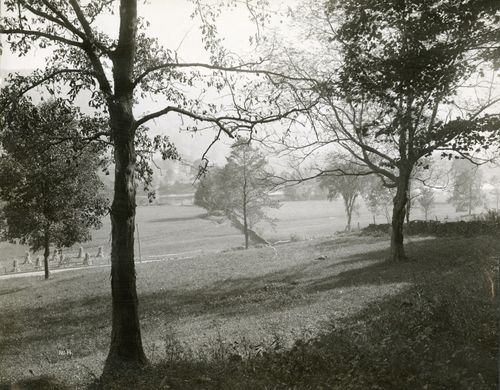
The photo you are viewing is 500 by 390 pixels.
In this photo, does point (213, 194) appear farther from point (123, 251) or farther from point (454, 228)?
point (123, 251)

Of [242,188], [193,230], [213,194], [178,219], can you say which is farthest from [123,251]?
[178,219]

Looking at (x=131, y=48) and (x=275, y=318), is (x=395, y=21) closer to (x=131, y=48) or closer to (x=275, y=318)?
(x=131, y=48)

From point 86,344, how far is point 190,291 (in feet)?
26.5

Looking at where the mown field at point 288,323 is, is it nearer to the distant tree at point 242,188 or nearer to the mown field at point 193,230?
the distant tree at point 242,188

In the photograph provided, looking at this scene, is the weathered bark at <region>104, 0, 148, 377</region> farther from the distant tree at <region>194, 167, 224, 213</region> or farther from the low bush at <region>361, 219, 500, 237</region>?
the distant tree at <region>194, 167, 224, 213</region>

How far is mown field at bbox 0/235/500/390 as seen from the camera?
707 centimetres

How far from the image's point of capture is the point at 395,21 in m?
9.91

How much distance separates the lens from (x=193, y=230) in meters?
74.2

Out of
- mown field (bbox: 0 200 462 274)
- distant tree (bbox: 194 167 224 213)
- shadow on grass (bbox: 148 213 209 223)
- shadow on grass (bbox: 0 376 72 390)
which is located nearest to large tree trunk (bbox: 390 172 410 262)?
shadow on grass (bbox: 0 376 72 390)

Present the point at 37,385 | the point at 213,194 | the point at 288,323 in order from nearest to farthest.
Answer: the point at 37,385 → the point at 288,323 → the point at 213,194

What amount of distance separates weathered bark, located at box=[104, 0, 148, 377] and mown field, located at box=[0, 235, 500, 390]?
2.25 feet

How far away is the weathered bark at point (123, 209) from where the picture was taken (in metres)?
8.94

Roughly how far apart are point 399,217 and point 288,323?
38.2 ft

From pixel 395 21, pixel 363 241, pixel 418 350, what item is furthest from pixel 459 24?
pixel 363 241
